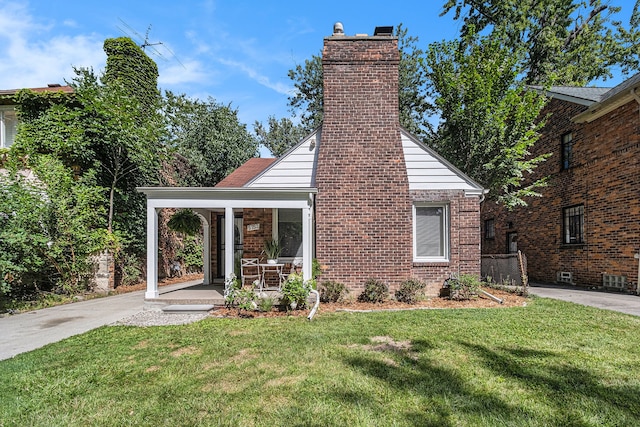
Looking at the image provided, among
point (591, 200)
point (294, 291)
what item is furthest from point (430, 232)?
point (591, 200)

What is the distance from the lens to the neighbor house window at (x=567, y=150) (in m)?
12.6

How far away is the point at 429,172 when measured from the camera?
8.84 m

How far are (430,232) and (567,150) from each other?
26.4 feet

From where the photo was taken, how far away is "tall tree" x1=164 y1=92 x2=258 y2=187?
17562mm

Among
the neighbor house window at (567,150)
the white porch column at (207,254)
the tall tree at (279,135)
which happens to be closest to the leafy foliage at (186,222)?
the white porch column at (207,254)

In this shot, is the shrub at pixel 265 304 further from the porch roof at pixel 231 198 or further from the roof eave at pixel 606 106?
the roof eave at pixel 606 106

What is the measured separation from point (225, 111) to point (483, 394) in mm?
18220

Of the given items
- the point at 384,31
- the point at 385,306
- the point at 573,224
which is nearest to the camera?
the point at 385,306

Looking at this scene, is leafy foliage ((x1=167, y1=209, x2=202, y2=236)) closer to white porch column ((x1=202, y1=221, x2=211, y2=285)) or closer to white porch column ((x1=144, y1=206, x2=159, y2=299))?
white porch column ((x1=202, y1=221, x2=211, y2=285))

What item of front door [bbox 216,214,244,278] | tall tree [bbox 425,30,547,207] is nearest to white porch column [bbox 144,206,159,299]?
front door [bbox 216,214,244,278]

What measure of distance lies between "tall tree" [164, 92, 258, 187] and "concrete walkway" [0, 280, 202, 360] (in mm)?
9405

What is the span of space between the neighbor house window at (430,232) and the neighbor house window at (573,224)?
6568mm

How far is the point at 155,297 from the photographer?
7.87 metres

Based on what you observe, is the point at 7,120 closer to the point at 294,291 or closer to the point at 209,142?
the point at 209,142
